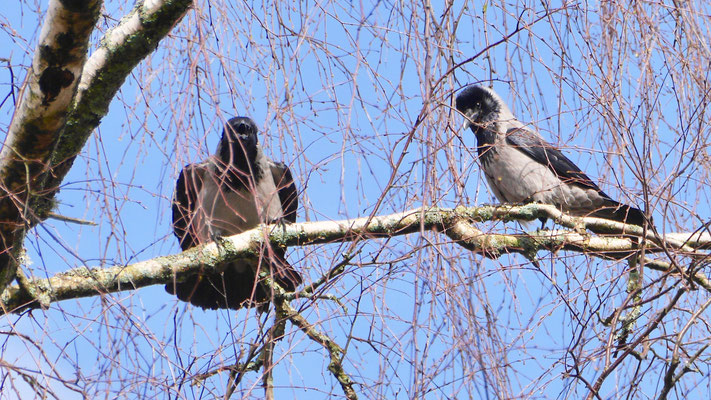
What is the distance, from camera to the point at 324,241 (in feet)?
12.5

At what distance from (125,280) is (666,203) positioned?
7.15 feet

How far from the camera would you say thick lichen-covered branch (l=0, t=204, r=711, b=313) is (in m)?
3.39

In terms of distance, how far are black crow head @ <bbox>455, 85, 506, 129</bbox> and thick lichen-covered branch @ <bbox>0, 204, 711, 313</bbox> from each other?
79.4 inches

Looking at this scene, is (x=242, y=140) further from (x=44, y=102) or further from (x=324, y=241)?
(x=44, y=102)

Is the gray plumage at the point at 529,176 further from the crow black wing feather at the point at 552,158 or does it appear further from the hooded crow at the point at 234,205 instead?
the hooded crow at the point at 234,205

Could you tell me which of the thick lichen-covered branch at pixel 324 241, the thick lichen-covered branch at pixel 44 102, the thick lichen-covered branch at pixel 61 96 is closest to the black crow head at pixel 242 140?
the thick lichen-covered branch at pixel 324 241

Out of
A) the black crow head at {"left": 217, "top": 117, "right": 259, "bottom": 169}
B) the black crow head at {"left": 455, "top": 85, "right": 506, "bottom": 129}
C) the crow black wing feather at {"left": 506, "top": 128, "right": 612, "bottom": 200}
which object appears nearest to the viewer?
the black crow head at {"left": 217, "top": 117, "right": 259, "bottom": 169}

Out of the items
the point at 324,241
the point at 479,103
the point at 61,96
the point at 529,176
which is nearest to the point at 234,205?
the point at 324,241

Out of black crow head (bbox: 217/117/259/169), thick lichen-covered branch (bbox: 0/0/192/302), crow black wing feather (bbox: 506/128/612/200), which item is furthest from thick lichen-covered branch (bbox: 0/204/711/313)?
black crow head (bbox: 217/117/259/169)

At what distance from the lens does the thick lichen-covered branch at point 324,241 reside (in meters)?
3.39

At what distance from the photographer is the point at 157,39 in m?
2.95

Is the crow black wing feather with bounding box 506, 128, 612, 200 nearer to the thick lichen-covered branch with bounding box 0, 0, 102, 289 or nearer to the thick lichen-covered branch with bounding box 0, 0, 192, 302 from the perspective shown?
the thick lichen-covered branch with bounding box 0, 0, 192, 302

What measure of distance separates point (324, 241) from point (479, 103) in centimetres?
291

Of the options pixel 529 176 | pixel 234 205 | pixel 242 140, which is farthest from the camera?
pixel 529 176
